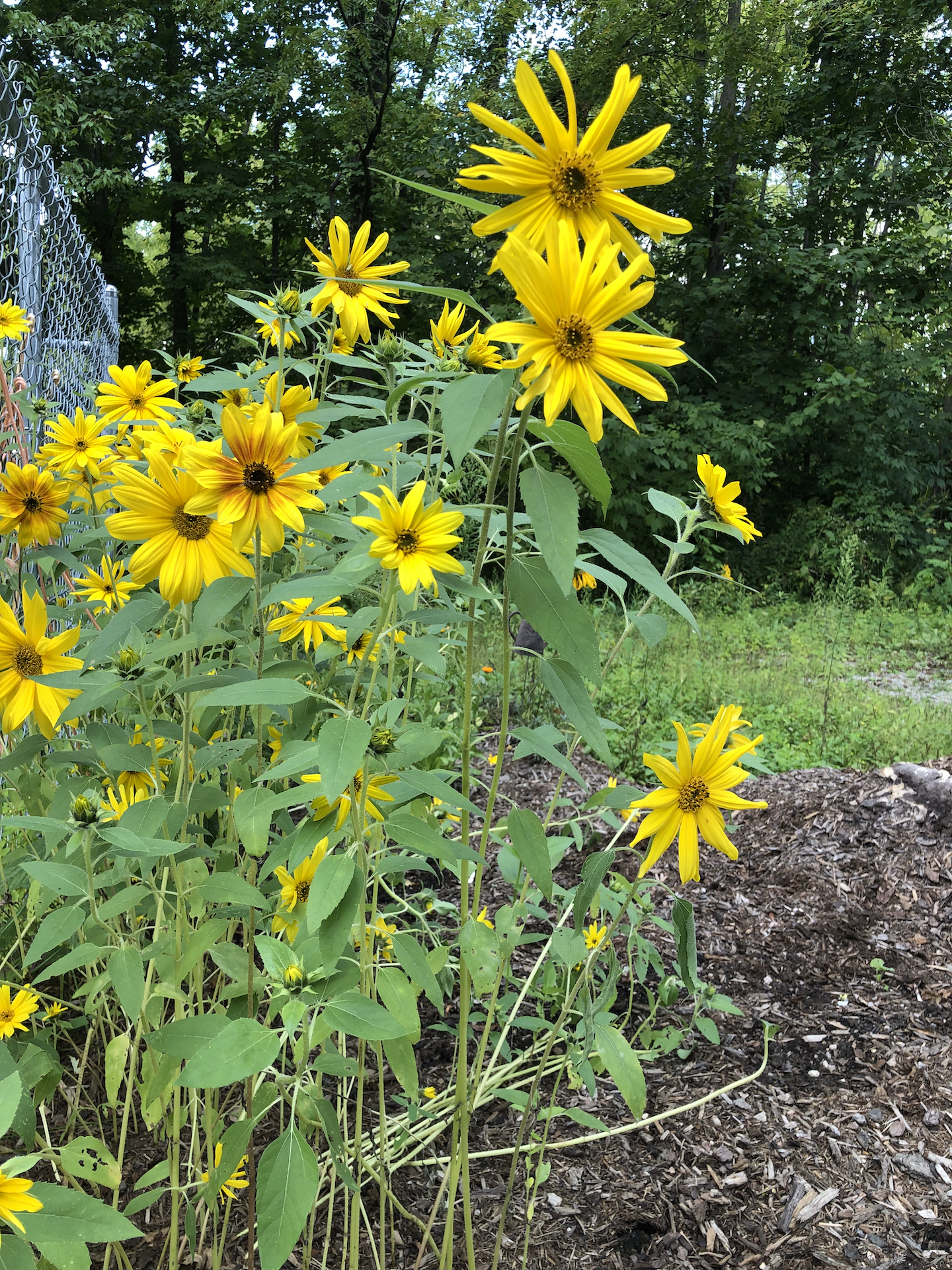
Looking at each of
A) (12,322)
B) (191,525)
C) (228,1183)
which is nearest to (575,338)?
(191,525)

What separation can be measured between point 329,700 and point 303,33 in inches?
377

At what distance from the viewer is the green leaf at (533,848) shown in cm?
94

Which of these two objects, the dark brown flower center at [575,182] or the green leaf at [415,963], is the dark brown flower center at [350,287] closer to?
the dark brown flower center at [575,182]

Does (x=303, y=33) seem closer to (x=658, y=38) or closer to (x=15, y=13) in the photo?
(x=15, y=13)

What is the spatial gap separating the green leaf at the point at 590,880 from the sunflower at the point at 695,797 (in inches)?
1.6

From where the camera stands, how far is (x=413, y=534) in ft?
2.80

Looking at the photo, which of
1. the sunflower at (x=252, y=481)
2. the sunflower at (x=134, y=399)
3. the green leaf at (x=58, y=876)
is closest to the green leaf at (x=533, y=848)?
the sunflower at (x=252, y=481)

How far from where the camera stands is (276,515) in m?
0.87

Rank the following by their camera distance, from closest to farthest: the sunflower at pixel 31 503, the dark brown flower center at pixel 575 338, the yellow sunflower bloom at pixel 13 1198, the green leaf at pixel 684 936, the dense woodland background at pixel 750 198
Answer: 1. the yellow sunflower bloom at pixel 13 1198
2. the dark brown flower center at pixel 575 338
3. the green leaf at pixel 684 936
4. the sunflower at pixel 31 503
5. the dense woodland background at pixel 750 198

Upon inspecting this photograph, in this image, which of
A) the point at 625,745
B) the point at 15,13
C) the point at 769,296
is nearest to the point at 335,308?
the point at 625,745

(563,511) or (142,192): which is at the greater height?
(142,192)

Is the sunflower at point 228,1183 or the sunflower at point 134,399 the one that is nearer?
the sunflower at point 228,1183

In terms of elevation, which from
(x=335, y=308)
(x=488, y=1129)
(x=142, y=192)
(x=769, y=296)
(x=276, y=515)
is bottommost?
(x=488, y=1129)

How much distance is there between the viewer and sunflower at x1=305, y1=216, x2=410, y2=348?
1121 mm
